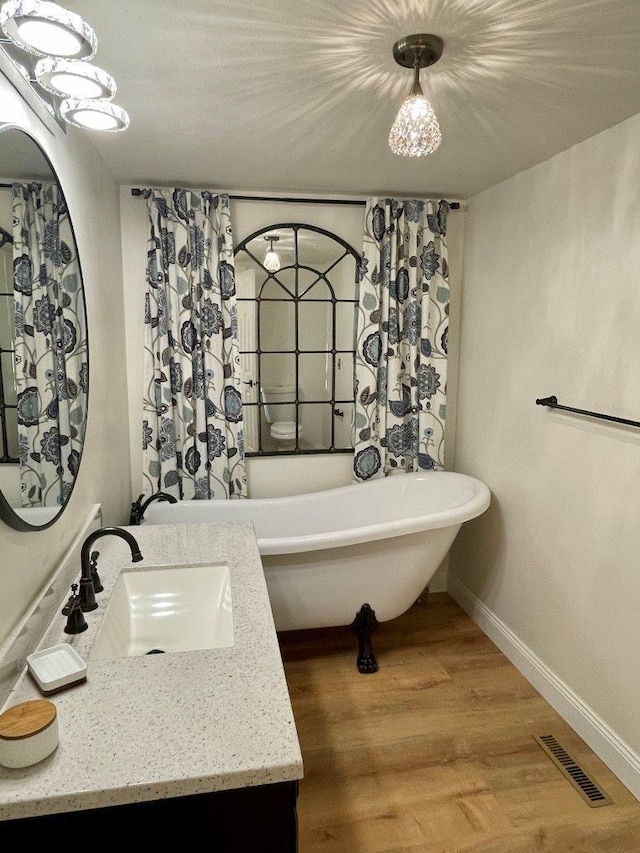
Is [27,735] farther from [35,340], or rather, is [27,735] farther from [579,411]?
[579,411]

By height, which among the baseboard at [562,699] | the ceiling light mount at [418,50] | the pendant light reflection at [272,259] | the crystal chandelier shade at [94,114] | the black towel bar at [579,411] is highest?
the ceiling light mount at [418,50]

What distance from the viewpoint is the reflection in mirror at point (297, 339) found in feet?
9.66

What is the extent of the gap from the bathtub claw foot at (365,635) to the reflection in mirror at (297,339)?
976 millimetres

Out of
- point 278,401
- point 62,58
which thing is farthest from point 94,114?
point 278,401

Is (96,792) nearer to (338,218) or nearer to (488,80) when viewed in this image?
(488,80)

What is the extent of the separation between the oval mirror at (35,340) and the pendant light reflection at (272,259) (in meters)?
1.41

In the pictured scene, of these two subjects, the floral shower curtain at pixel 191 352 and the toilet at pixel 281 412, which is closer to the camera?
the floral shower curtain at pixel 191 352

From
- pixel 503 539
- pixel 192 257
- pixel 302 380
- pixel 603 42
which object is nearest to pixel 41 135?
pixel 192 257

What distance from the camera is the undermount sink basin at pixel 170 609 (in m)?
1.49

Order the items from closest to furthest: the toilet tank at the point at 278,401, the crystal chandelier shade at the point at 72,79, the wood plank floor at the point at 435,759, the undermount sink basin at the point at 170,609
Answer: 1. the crystal chandelier shade at the point at 72,79
2. the undermount sink basin at the point at 170,609
3. the wood plank floor at the point at 435,759
4. the toilet tank at the point at 278,401

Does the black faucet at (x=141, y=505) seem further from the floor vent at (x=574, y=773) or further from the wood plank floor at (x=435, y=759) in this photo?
the floor vent at (x=574, y=773)

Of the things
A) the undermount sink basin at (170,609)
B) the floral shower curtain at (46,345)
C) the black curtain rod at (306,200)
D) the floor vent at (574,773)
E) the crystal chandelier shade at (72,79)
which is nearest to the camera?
the crystal chandelier shade at (72,79)

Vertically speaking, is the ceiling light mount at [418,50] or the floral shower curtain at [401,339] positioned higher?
the ceiling light mount at [418,50]

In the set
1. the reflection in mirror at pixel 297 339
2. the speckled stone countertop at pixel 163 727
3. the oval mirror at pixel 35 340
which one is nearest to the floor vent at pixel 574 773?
the speckled stone countertop at pixel 163 727
